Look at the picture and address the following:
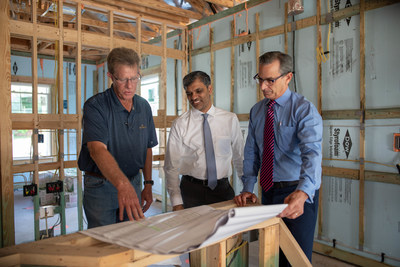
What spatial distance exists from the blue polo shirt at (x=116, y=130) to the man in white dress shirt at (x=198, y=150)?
11.8 inches

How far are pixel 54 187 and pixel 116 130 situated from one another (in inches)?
76.5

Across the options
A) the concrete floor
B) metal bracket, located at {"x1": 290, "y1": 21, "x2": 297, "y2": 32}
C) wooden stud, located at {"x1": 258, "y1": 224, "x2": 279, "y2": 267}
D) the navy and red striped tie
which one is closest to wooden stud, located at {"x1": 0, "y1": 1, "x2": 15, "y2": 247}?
the concrete floor

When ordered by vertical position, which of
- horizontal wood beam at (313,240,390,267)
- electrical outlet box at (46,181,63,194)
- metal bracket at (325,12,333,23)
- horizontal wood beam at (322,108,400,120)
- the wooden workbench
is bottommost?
horizontal wood beam at (313,240,390,267)

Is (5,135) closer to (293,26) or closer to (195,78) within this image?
(195,78)

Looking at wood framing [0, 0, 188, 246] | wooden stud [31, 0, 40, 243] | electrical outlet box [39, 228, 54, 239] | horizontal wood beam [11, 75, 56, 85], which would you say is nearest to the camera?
wood framing [0, 0, 188, 246]

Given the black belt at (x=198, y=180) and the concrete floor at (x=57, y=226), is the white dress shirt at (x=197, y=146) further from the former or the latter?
the concrete floor at (x=57, y=226)

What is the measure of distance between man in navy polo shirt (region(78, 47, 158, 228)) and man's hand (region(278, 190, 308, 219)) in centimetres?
79

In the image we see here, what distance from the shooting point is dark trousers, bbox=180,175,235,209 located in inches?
84.5

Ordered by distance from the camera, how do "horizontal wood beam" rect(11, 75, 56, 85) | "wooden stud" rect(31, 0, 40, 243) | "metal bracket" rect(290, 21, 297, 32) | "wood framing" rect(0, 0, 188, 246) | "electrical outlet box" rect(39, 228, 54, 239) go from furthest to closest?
"horizontal wood beam" rect(11, 75, 56, 85)
"metal bracket" rect(290, 21, 297, 32)
"electrical outlet box" rect(39, 228, 54, 239)
"wooden stud" rect(31, 0, 40, 243)
"wood framing" rect(0, 0, 188, 246)

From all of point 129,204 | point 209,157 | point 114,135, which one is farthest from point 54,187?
point 129,204

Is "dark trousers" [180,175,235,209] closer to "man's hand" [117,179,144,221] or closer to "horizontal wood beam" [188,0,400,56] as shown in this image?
"man's hand" [117,179,144,221]

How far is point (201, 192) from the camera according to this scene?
2150 millimetres

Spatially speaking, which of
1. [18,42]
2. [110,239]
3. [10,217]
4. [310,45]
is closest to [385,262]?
[310,45]

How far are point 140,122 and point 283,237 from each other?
42.6 inches
